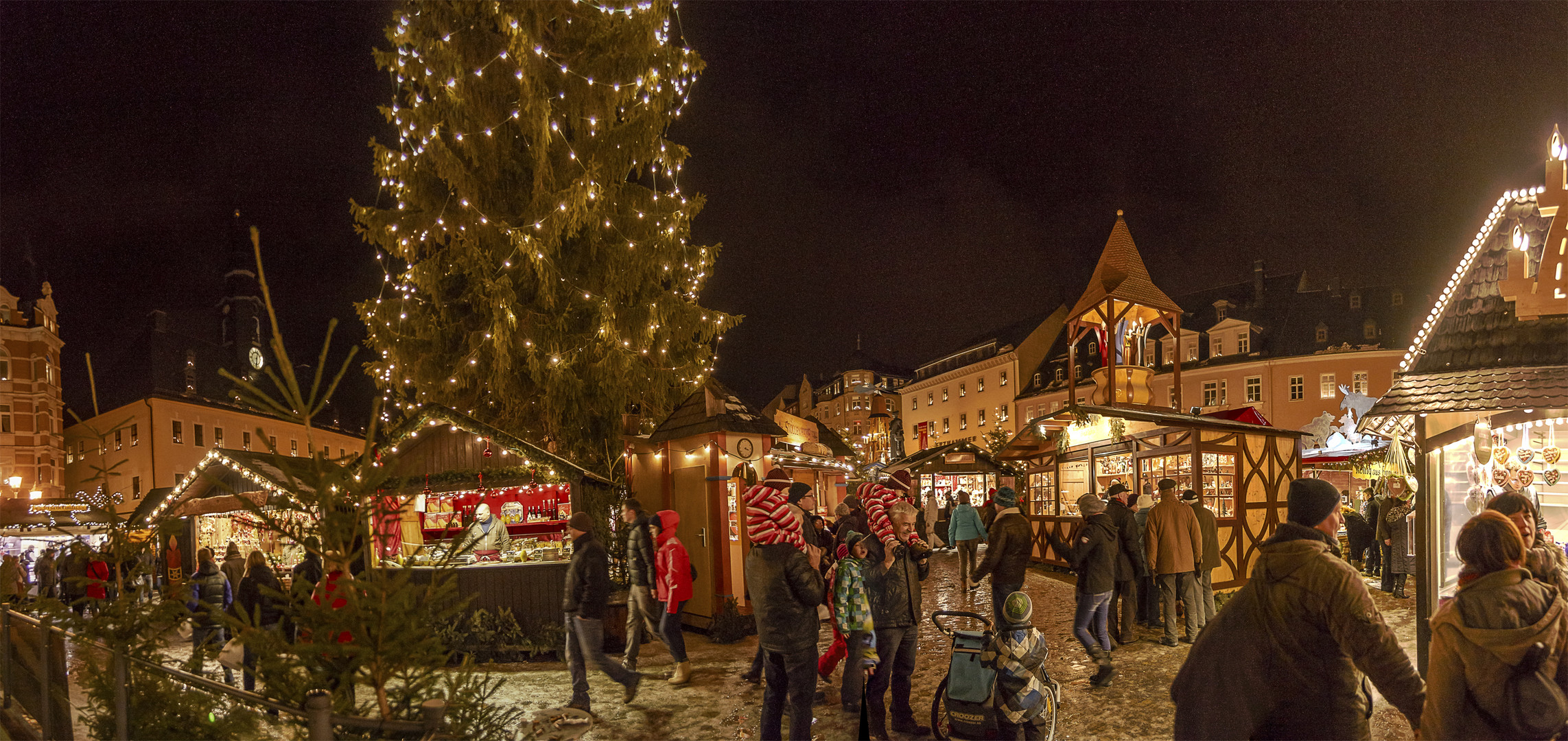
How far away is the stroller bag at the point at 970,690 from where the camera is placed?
5449 mm

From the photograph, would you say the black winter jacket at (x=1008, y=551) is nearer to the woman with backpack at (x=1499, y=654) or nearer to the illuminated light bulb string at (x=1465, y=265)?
the illuminated light bulb string at (x=1465, y=265)

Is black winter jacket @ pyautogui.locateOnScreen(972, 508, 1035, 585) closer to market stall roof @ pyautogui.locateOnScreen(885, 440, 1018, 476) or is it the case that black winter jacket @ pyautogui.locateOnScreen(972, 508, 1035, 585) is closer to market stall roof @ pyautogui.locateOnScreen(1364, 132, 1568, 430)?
market stall roof @ pyautogui.locateOnScreen(1364, 132, 1568, 430)

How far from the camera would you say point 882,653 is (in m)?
6.36

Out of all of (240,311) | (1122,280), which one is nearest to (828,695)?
(1122,280)

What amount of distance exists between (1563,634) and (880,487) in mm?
4157

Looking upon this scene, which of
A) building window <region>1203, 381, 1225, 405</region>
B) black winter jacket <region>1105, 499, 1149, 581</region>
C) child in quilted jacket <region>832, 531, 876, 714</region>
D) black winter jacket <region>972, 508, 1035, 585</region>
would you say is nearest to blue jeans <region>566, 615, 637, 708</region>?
child in quilted jacket <region>832, 531, 876, 714</region>

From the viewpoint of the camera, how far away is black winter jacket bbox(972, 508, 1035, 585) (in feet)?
24.6

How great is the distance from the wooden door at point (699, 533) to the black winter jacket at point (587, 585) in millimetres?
3582

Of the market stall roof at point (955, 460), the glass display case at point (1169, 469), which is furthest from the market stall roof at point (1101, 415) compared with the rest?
the glass display case at point (1169, 469)

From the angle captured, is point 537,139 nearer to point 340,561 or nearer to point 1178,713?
point 340,561

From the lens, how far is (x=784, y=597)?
Result: 5.45 meters

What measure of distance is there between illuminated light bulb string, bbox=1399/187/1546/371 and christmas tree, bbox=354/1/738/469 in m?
9.87

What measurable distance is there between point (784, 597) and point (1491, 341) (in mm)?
6241

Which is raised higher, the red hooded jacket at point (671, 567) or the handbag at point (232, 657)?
the red hooded jacket at point (671, 567)
